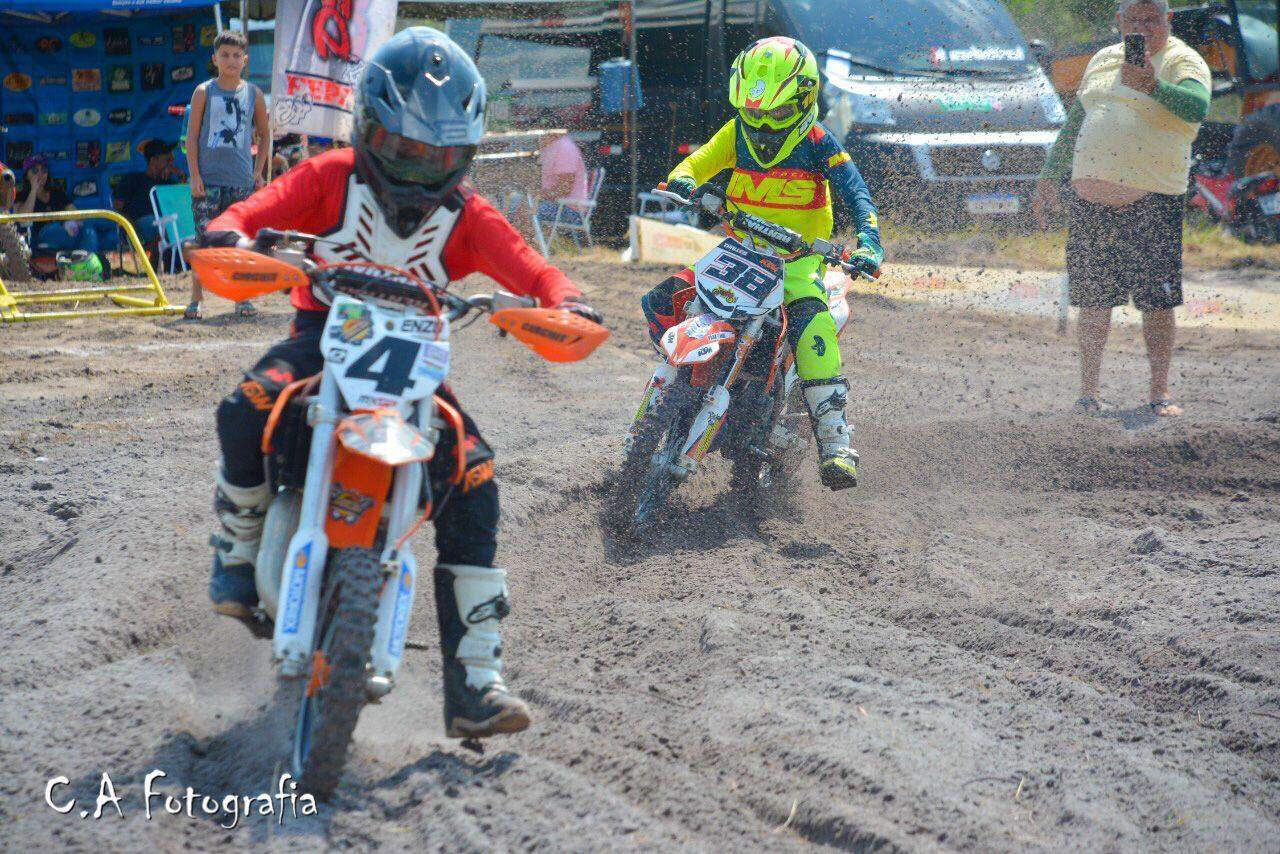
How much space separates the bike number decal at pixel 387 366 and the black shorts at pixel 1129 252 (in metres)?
5.70

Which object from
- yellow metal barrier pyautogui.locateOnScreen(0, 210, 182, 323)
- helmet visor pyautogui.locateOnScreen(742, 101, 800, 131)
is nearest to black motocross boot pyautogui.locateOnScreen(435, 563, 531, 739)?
helmet visor pyautogui.locateOnScreen(742, 101, 800, 131)

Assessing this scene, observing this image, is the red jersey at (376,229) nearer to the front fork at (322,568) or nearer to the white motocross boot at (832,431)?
the front fork at (322,568)

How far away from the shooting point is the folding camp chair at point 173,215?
13.0m

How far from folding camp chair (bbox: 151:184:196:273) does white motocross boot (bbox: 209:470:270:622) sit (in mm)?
10219

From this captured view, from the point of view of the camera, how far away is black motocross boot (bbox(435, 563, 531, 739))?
134 inches

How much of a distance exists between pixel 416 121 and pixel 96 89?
1162cm

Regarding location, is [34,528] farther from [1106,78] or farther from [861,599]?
[1106,78]

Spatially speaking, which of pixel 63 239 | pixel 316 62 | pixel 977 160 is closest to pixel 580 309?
pixel 316 62

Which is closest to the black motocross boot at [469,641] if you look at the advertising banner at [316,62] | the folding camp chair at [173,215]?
the advertising banner at [316,62]

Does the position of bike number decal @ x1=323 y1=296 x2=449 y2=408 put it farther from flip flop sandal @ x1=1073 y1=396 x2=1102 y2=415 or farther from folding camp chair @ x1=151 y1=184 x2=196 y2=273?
folding camp chair @ x1=151 y1=184 x2=196 y2=273

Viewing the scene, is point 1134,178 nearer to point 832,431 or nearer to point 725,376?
point 832,431

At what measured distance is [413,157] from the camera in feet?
11.5

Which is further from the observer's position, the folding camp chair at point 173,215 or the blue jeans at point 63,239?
the folding camp chair at point 173,215

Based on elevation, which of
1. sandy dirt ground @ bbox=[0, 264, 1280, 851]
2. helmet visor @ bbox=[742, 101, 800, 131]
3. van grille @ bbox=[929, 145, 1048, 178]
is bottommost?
sandy dirt ground @ bbox=[0, 264, 1280, 851]
